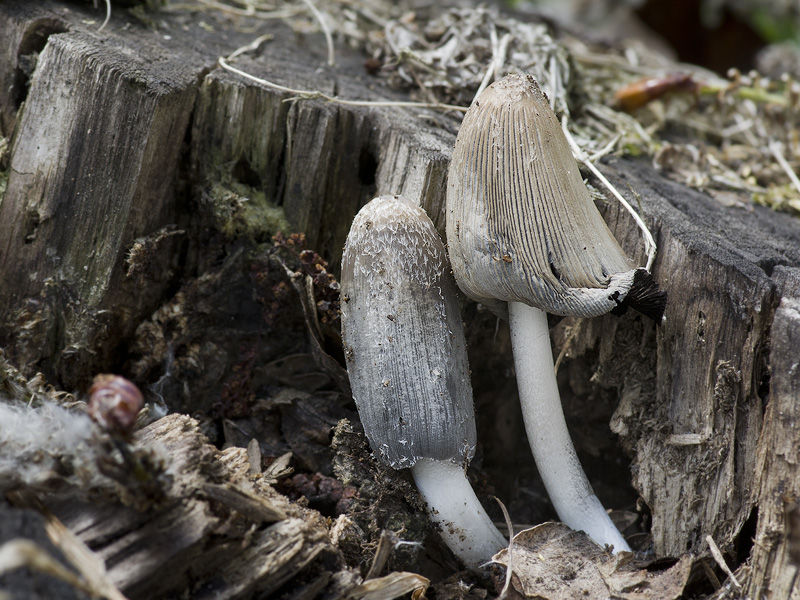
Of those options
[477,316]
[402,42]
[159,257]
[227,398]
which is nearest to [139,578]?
[227,398]

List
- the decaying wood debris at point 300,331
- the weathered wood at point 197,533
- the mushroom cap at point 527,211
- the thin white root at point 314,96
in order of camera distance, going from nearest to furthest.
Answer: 1. the weathered wood at point 197,533
2. the decaying wood debris at point 300,331
3. the mushroom cap at point 527,211
4. the thin white root at point 314,96

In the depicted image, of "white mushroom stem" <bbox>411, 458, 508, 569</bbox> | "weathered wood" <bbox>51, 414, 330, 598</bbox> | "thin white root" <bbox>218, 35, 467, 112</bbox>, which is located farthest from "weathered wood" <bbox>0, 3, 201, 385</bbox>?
"white mushroom stem" <bbox>411, 458, 508, 569</bbox>

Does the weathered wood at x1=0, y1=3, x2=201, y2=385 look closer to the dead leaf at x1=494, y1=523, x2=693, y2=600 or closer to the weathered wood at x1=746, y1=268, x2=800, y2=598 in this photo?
the dead leaf at x1=494, y1=523, x2=693, y2=600

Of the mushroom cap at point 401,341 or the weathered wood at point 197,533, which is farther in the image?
the mushroom cap at point 401,341

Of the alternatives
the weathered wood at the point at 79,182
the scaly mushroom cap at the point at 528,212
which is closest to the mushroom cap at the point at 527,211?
the scaly mushroom cap at the point at 528,212

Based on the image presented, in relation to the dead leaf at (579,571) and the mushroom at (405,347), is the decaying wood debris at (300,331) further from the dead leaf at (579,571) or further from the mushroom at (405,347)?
the mushroom at (405,347)

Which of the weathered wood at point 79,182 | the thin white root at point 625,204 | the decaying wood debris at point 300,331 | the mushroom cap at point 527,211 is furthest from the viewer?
the weathered wood at point 79,182

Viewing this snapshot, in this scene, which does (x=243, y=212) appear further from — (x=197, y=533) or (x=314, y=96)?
(x=197, y=533)

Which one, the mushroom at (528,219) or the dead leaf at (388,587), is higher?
the mushroom at (528,219)

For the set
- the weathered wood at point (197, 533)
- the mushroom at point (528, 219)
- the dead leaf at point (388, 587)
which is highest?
the mushroom at point (528, 219)

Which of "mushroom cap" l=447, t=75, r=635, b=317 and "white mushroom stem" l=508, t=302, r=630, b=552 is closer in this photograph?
"mushroom cap" l=447, t=75, r=635, b=317
